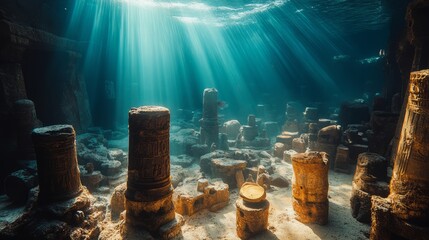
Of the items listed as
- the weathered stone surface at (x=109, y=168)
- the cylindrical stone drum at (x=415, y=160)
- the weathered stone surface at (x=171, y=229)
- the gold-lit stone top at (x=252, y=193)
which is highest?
the cylindrical stone drum at (x=415, y=160)

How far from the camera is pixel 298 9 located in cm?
1399

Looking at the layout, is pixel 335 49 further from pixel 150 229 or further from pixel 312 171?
pixel 150 229

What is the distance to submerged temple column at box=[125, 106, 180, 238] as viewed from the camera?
3.62 m

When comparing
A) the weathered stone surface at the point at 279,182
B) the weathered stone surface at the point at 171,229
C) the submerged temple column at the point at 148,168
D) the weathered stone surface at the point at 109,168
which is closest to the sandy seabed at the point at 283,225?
the weathered stone surface at the point at 171,229

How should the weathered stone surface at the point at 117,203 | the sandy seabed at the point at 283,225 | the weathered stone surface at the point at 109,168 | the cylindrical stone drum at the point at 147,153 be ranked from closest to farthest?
the cylindrical stone drum at the point at 147,153
the sandy seabed at the point at 283,225
the weathered stone surface at the point at 117,203
the weathered stone surface at the point at 109,168

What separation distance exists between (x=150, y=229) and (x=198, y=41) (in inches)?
917

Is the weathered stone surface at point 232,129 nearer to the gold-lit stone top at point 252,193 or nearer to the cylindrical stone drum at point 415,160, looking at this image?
the gold-lit stone top at point 252,193

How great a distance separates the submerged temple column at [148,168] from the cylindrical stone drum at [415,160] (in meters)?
3.52

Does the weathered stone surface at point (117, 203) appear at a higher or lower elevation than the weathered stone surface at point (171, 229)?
lower

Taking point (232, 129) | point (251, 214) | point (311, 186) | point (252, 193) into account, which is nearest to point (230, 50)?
point (232, 129)

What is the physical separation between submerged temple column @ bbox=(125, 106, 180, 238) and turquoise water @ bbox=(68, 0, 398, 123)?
1066 centimetres

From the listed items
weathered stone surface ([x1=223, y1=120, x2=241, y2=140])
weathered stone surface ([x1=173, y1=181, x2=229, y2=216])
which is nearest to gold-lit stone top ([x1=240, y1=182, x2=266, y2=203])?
weathered stone surface ([x1=173, y1=181, x2=229, y2=216])

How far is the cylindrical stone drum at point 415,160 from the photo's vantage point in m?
2.96

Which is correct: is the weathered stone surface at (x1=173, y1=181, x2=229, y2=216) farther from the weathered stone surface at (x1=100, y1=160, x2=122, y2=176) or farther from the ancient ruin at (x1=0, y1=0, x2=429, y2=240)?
the weathered stone surface at (x1=100, y1=160, x2=122, y2=176)
